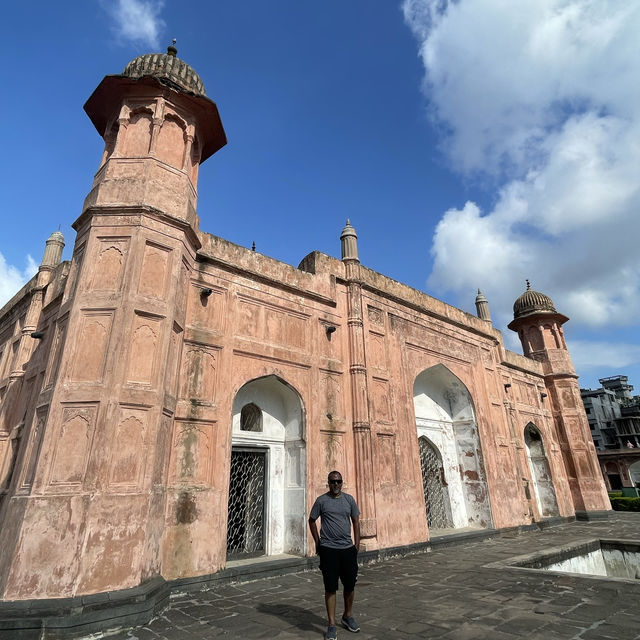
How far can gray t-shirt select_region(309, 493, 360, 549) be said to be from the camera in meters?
4.30

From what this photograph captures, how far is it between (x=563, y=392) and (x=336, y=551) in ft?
57.2

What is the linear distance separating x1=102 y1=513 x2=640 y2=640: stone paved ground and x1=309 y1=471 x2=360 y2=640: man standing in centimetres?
35

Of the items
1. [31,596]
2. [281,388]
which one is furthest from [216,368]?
[31,596]

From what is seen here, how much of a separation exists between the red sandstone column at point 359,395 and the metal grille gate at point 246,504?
81.4 inches

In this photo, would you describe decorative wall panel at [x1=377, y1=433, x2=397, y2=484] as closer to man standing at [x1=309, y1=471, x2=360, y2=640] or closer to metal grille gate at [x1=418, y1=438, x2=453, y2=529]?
metal grille gate at [x1=418, y1=438, x2=453, y2=529]

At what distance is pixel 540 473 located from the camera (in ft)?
54.5

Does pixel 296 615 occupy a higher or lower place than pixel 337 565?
lower

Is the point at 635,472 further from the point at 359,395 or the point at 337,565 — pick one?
the point at 337,565

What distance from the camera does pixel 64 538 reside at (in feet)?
16.2

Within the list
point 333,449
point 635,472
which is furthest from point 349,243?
point 635,472

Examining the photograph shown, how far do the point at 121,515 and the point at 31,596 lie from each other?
1121mm

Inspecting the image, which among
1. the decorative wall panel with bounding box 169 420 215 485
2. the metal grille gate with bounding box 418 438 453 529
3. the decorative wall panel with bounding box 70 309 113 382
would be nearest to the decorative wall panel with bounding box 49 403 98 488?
the decorative wall panel with bounding box 70 309 113 382

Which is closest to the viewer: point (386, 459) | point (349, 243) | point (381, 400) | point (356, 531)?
point (356, 531)

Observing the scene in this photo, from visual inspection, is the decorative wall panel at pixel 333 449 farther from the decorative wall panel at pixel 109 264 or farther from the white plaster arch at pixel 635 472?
the white plaster arch at pixel 635 472
